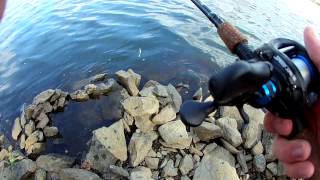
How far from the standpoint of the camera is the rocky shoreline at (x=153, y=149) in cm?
568

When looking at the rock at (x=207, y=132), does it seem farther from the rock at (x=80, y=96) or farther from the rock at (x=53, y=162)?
the rock at (x=80, y=96)

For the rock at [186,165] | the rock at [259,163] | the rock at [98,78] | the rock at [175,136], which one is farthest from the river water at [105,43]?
the rock at [259,163]

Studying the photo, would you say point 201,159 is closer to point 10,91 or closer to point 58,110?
point 58,110

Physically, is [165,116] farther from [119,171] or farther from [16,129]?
[16,129]

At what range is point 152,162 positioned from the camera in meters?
5.80

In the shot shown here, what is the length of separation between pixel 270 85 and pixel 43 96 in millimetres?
6006

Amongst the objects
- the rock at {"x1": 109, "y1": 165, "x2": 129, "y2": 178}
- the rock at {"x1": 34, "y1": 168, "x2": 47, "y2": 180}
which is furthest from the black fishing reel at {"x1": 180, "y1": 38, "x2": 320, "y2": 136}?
the rock at {"x1": 34, "y1": 168, "x2": 47, "y2": 180}

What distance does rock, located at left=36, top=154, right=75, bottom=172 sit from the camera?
599 cm

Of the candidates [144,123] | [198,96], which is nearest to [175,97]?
[198,96]

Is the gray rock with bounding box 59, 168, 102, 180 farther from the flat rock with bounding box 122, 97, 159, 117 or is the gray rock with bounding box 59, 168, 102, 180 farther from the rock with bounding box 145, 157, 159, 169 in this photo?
the flat rock with bounding box 122, 97, 159, 117

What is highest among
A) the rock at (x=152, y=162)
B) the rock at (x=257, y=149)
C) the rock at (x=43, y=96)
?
the rock at (x=43, y=96)

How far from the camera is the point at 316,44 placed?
218 centimetres

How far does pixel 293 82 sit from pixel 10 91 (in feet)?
23.4

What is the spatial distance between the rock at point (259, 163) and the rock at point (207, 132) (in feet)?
2.08
